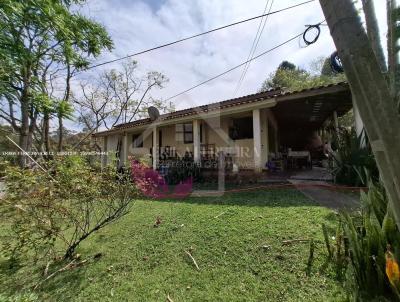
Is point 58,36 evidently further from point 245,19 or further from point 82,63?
point 245,19

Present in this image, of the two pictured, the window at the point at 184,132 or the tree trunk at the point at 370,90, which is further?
the window at the point at 184,132

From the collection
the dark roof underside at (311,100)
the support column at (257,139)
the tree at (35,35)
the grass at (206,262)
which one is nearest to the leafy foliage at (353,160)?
the dark roof underside at (311,100)

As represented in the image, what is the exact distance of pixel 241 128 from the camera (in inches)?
464

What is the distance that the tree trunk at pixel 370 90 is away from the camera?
97cm

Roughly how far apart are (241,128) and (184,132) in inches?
139

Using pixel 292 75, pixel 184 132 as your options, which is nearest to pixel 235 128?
pixel 184 132

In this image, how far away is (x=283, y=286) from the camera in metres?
2.92

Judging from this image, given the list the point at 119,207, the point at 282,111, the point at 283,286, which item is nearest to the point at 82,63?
the point at 119,207

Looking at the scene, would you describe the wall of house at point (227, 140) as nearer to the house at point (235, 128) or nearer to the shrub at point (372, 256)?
the house at point (235, 128)

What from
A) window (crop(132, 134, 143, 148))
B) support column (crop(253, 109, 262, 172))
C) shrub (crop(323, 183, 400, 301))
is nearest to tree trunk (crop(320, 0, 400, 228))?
shrub (crop(323, 183, 400, 301))

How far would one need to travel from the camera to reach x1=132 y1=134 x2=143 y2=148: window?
15.9m

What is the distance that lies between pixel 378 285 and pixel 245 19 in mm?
8310

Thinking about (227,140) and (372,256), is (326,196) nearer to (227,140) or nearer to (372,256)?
(372,256)

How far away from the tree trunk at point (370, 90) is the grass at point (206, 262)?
89.5 inches
